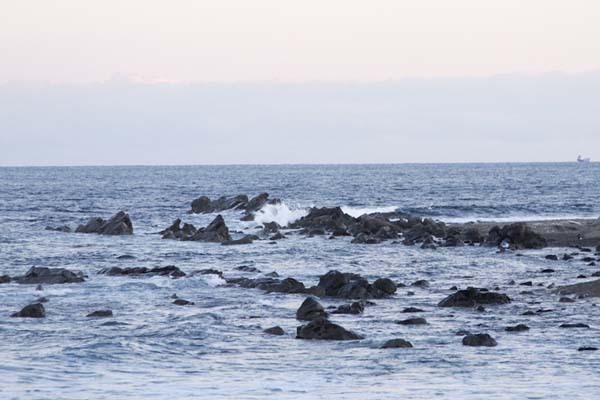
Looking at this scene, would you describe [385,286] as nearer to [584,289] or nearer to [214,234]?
[584,289]

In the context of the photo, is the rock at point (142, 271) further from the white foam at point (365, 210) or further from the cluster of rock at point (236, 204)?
the white foam at point (365, 210)

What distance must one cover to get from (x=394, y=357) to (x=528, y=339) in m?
3.95

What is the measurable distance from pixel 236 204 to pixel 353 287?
48685mm

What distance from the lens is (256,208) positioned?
246 feet

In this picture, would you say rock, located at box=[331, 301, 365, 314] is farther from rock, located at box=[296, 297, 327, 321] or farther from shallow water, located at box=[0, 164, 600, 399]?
rock, located at box=[296, 297, 327, 321]

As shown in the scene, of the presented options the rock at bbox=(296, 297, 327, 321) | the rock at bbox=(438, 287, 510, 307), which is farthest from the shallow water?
the rock at bbox=(438, 287, 510, 307)

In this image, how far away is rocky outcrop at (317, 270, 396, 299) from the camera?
31.7 metres

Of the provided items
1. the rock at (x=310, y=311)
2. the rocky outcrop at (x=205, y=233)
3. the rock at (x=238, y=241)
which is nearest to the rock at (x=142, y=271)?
the rock at (x=310, y=311)

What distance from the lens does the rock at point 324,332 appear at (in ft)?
77.4

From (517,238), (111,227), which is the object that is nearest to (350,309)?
(517,238)

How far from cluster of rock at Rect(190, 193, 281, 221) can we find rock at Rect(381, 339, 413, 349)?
5224 centimetres

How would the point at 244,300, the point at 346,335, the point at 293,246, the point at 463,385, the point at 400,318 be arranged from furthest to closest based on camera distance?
the point at 293,246
the point at 244,300
the point at 400,318
the point at 346,335
the point at 463,385

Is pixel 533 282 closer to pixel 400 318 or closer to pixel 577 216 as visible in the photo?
pixel 400 318

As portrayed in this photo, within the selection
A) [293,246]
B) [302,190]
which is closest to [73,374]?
[293,246]
